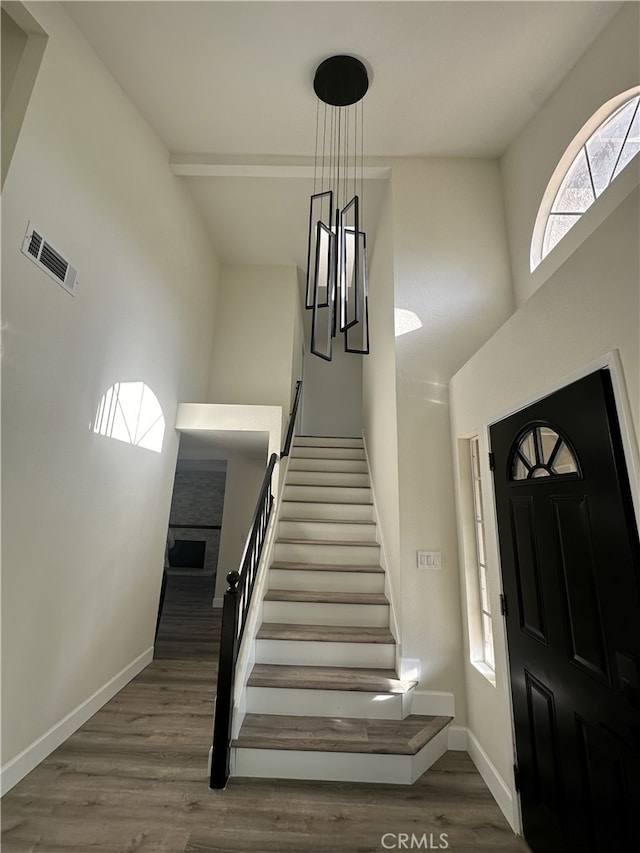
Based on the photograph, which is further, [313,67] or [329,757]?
[313,67]

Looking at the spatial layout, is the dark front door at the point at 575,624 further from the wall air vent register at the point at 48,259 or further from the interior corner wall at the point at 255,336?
the interior corner wall at the point at 255,336

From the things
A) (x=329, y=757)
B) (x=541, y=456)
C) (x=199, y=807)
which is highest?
(x=541, y=456)

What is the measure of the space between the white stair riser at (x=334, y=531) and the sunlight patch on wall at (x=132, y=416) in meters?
1.58

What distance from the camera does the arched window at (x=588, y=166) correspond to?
82.8 inches

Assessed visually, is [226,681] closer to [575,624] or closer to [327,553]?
[327,553]

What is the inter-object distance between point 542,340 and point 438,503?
147 cm

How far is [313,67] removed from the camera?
2709mm

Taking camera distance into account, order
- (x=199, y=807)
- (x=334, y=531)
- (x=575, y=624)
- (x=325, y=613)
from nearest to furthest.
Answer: (x=575, y=624) < (x=199, y=807) < (x=325, y=613) < (x=334, y=531)

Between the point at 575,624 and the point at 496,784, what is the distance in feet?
4.22

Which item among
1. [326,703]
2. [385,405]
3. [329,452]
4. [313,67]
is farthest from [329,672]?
[313,67]

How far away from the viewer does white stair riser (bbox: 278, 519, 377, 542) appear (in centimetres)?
364

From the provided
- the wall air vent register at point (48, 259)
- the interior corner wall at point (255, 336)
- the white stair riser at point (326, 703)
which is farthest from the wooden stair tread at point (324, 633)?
the interior corner wall at point (255, 336)

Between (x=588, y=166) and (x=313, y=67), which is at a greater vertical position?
(x=313, y=67)

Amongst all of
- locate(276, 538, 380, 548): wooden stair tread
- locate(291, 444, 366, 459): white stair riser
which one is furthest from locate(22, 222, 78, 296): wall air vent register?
locate(291, 444, 366, 459): white stair riser
